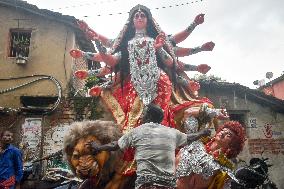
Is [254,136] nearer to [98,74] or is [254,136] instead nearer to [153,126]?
[98,74]

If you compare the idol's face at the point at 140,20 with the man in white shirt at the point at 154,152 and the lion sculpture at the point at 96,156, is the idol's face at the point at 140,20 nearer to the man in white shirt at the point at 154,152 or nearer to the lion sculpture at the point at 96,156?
the lion sculpture at the point at 96,156

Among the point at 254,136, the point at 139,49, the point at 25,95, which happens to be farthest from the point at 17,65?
the point at 139,49

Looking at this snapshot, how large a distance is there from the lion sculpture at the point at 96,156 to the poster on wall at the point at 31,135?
10.3 metres

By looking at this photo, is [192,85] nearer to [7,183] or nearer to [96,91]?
[96,91]

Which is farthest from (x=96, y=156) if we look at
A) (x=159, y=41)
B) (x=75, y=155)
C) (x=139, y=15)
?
(x=139, y=15)

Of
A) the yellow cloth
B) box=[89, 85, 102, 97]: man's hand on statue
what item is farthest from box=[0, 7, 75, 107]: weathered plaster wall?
the yellow cloth

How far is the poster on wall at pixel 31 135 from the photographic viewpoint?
570 inches

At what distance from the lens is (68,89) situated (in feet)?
51.9

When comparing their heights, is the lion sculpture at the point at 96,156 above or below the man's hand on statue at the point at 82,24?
below

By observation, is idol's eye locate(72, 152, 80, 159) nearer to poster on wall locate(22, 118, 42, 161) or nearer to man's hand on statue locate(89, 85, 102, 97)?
man's hand on statue locate(89, 85, 102, 97)

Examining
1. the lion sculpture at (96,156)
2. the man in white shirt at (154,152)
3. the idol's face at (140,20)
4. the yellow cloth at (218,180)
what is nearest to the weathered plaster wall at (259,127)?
the idol's face at (140,20)

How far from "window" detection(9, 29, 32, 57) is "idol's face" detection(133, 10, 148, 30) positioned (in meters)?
11.0

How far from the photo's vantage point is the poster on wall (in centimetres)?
1449

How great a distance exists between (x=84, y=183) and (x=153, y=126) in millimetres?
1218
